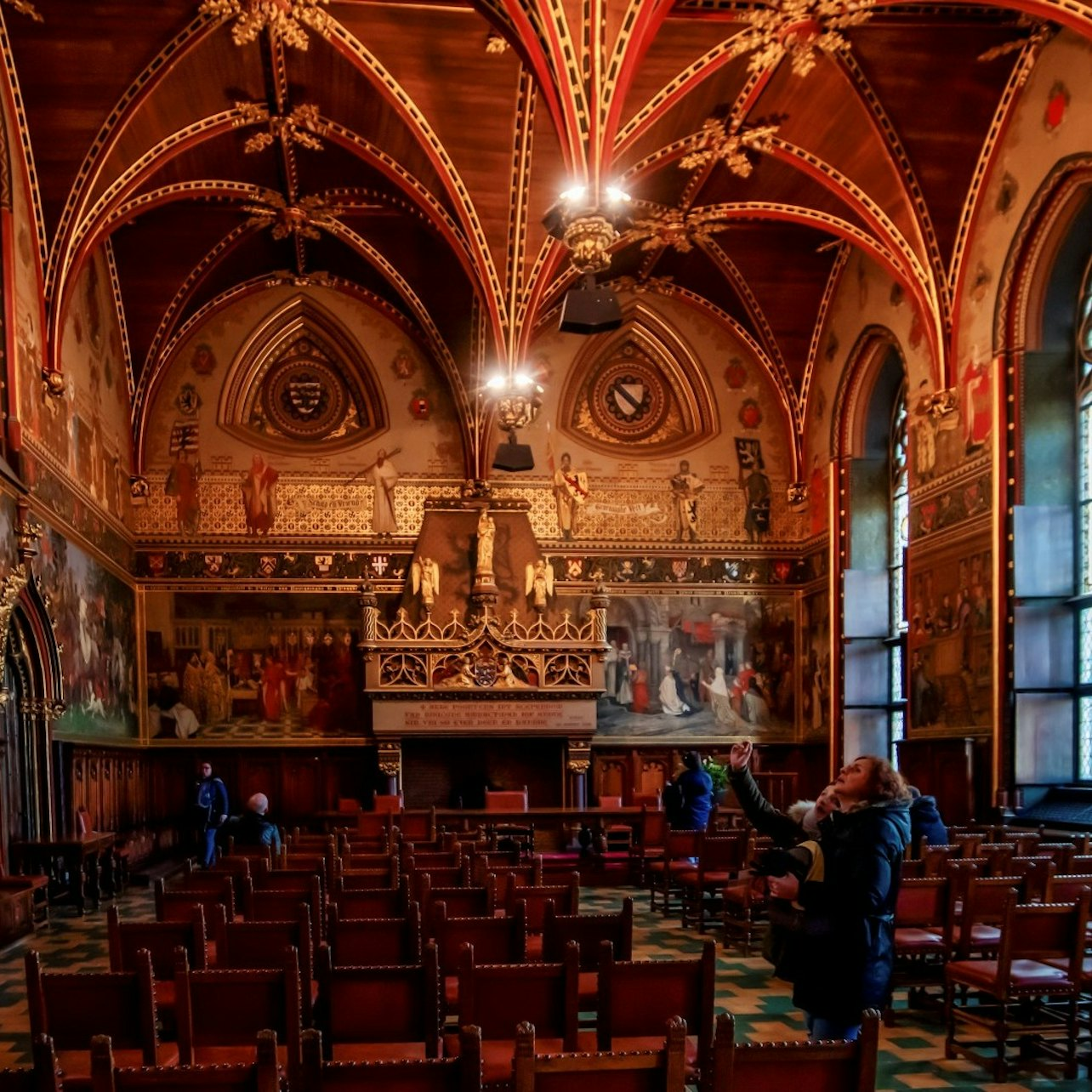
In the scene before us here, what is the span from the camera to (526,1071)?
3.41m

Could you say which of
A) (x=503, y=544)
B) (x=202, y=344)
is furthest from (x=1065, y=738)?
(x=202, y=344)

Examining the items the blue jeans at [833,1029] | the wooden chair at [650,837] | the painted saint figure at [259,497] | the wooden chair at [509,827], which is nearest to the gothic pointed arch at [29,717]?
the wooden chair at [509,827]

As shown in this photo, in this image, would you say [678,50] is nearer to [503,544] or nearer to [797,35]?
[797,35]

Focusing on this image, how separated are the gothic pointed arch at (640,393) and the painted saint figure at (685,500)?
0.58 meters

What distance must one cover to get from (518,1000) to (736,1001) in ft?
15.4

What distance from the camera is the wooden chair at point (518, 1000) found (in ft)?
16.3

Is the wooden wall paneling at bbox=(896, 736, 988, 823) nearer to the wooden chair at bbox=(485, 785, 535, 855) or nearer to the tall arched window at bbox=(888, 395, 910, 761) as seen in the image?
the tall arched window at bbox=(888, 395, 910, 761)

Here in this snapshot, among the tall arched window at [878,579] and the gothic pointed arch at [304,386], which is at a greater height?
the gothic pointed arch at [304,386]

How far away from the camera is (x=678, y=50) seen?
1544cm

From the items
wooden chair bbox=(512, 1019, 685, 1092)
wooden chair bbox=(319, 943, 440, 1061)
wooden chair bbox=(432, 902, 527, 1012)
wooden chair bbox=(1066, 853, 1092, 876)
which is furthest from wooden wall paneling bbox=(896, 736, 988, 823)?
wooden chair bbox=(512, 1019, 685, 1092)

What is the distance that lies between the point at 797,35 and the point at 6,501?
1130 cm

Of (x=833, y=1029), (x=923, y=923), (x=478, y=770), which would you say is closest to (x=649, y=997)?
(x=833, y=1029)

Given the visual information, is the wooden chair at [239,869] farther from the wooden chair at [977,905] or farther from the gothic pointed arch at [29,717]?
the gothic pointed arch at [29,717]

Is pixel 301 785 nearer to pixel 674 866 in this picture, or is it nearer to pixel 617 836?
pixel 617 836
